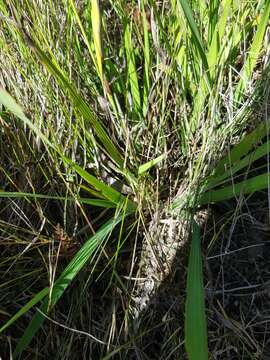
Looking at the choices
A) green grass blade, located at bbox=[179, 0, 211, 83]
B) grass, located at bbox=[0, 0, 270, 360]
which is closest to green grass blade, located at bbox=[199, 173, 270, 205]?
grass, located at bbox=[0, 0, 270, 360]

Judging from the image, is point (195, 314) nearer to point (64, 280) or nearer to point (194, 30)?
point (64, 280)

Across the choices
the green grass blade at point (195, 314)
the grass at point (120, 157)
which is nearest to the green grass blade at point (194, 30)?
the grass at point (120, 157)

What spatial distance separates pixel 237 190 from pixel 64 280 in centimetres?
36

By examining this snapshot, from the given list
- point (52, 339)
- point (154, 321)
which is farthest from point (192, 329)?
point (52, 339)

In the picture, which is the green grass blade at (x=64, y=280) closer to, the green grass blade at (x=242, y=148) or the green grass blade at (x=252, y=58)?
the green grass blade at (x=242, y=148)

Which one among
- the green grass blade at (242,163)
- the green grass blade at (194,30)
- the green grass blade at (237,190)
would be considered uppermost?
the green grass blade at (194,30)

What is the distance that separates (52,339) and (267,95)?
0.63 meters

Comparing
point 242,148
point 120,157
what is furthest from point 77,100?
point 242,148

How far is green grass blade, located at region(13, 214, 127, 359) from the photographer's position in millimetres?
917

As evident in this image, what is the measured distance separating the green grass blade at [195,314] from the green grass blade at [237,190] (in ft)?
0.35

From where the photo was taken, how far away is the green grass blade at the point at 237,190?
925 millimetres

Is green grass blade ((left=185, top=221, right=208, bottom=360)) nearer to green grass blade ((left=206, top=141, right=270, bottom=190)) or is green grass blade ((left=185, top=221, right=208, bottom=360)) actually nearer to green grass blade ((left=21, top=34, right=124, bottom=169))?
green grass blade ((left=206, top=141, right=270, bottom=190))

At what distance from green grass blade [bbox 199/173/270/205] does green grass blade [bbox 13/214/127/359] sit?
189 mm

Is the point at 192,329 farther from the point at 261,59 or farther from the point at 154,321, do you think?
the point at 261,59
